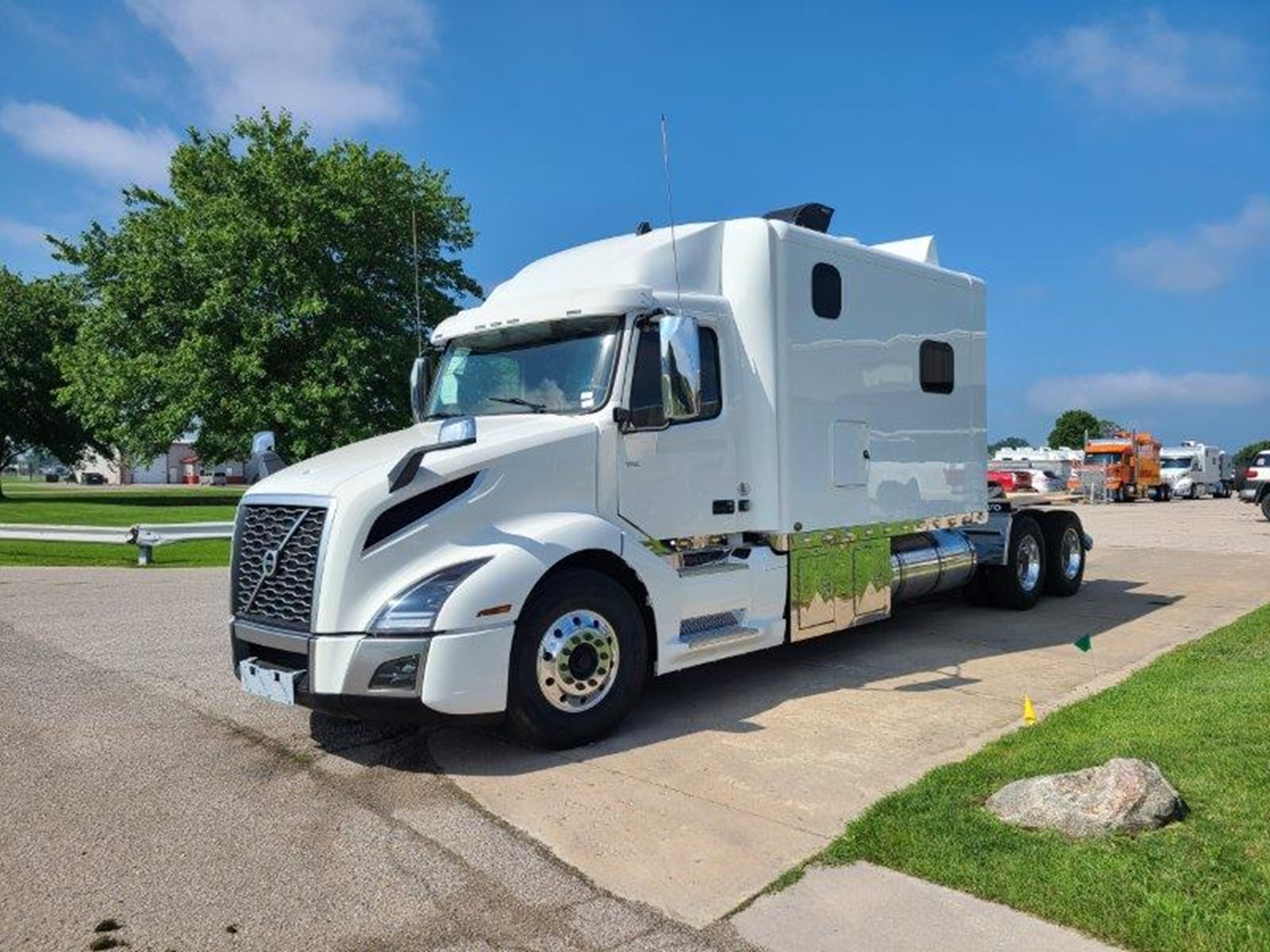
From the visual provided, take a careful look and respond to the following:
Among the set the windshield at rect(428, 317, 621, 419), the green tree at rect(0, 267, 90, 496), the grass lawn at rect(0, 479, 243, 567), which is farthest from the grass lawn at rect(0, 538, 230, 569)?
the green tree at rect(0, 267, 90, 496)

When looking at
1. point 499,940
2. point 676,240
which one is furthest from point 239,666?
point 676,240

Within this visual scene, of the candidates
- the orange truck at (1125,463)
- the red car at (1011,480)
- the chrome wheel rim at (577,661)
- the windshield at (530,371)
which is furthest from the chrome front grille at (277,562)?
the orange truck at (1125,463)

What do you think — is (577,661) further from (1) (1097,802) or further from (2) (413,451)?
(1) (1097,802)

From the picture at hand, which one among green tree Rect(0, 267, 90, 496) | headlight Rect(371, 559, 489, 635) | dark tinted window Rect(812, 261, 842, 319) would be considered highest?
green tree Rect(0, 267, 90, 496)

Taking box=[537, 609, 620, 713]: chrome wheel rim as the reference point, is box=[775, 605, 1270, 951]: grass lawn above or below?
Answer: below

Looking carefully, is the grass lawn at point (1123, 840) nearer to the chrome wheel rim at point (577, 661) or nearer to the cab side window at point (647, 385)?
the chrome wheel rim at point (577, 661)

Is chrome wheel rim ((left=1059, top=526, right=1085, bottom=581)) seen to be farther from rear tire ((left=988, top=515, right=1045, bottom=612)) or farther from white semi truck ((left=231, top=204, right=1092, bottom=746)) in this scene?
white semi truck ((left=231, top=204, right=1092, bottom=746))

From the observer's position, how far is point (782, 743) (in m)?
5.38

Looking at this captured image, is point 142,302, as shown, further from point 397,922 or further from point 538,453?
point 397,922

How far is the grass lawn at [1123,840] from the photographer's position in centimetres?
306

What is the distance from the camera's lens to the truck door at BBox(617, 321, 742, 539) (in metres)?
5.77

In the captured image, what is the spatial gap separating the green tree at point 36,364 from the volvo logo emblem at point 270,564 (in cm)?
3839

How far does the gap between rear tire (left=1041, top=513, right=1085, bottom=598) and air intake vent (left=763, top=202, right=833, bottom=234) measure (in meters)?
5.37

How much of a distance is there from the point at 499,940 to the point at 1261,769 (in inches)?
140
